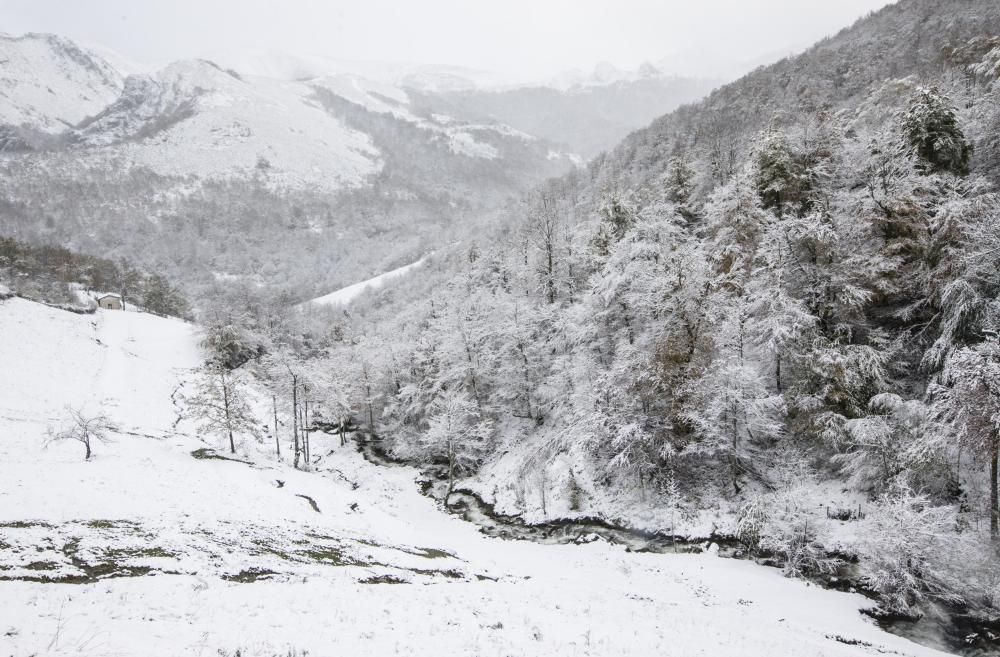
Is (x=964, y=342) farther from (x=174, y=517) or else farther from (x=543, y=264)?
(x=174, y=517)

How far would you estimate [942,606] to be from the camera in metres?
14.5

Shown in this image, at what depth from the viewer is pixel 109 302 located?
84.9 meters

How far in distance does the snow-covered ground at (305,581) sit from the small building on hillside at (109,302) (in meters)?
→ 65.7

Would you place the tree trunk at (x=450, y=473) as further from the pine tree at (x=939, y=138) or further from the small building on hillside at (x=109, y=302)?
the small building on hillside at (x=109, y=302)

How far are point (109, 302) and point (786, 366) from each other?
107m

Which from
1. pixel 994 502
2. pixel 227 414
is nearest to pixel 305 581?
pixel 994 502

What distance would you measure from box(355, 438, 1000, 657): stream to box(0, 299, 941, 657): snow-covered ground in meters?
0.81

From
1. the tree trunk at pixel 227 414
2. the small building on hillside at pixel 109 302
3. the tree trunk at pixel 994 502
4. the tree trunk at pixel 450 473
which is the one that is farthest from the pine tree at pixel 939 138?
the small building on hillside at pixel 109 302

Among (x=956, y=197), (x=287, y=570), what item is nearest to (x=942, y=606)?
(x=956, y=197)

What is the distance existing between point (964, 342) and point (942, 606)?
33.4 feet

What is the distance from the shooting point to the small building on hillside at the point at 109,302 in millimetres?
83562

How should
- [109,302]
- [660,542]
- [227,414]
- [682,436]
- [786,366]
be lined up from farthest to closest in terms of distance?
[109,302], [227,414], [682,436], [786,366], [660,542]

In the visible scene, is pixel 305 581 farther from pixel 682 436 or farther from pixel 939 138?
pixel 939 138

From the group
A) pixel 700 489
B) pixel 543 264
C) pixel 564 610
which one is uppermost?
Answer: pixel 543 264
